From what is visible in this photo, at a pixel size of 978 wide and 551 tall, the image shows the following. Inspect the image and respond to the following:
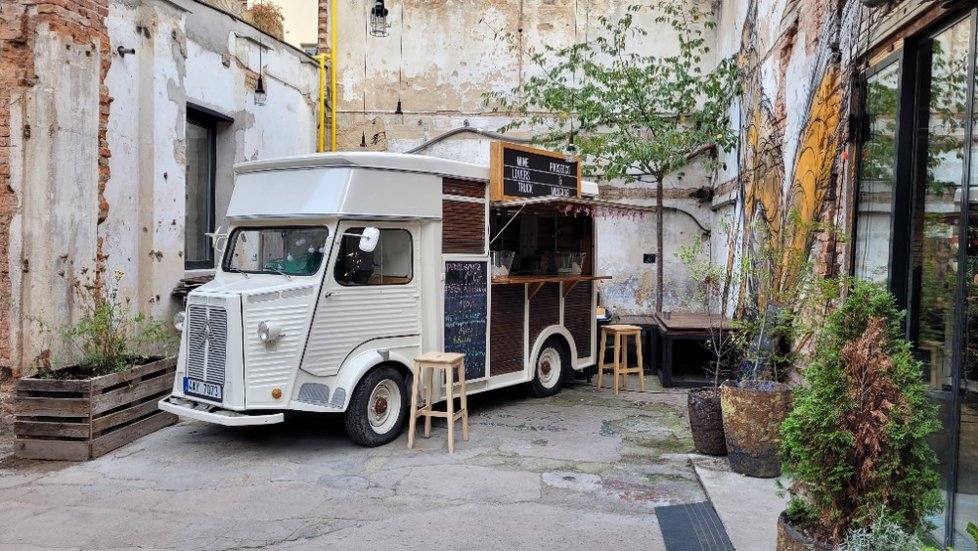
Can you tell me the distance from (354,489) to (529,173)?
420cm

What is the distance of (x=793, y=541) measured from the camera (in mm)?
3637

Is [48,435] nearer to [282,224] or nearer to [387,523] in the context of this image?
[282,224]

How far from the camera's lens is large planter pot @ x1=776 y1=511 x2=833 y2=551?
11.6ft

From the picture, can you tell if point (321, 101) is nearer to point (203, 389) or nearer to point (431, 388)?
point (431, 388)

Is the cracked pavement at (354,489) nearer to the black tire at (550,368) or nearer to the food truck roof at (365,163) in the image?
the black tire at (550,368)

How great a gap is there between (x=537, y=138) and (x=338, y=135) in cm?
376

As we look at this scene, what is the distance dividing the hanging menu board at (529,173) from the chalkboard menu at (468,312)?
0.90 metres

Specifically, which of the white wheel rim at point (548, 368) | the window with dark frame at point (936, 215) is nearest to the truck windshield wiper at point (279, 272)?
the white wheel rim at point (548, 368)

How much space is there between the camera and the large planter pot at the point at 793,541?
3.54 meters

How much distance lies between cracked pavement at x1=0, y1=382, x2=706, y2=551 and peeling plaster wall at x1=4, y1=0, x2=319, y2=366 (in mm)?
1808

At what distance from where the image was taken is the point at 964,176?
13.6ft

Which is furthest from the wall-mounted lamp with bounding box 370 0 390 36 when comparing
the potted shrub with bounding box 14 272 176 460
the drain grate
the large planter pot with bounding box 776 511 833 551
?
the large planter pot with bounding box 776 511 833 551

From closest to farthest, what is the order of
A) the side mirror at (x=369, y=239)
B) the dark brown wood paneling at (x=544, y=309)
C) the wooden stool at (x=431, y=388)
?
the side mirror at (x=369, y=239) < the wooden stool at (x=431, y=388) < the dark brown wood paneling at (x=544, y=309)

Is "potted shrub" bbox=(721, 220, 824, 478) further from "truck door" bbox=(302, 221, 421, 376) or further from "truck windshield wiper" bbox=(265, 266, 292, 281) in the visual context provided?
"truck windshield wiper" bbox=(265, 266, 292, 281)
